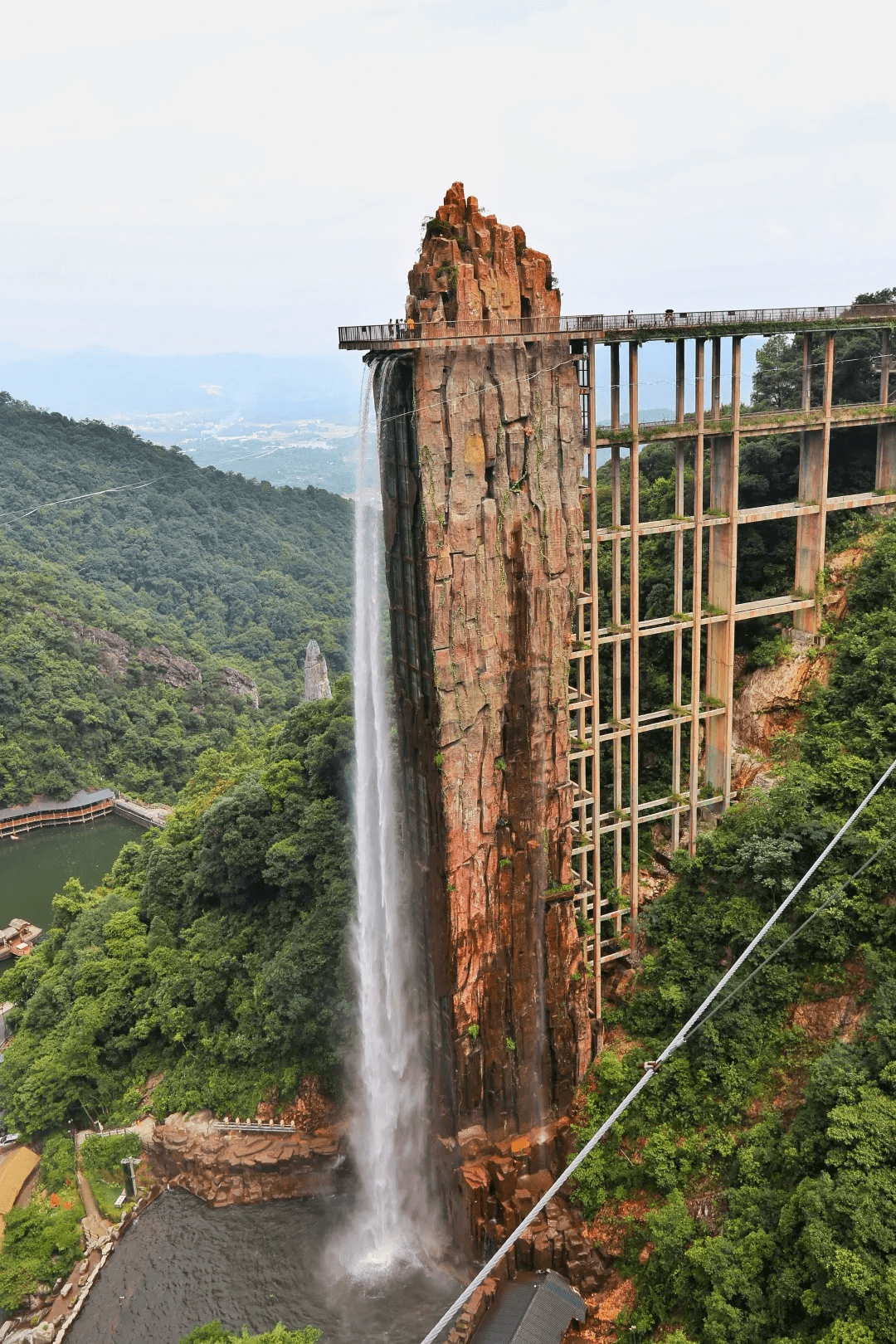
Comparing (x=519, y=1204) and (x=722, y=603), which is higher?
(x=722, y=603)

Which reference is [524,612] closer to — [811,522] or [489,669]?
[489,669]

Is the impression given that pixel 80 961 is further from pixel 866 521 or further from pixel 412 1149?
pixel 866 521

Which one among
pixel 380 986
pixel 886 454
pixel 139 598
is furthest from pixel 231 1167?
pixel 139 598

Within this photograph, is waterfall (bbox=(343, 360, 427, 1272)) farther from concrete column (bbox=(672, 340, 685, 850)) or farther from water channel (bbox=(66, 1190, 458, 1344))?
concrete column (bbox=(672, 340, 685, 850))

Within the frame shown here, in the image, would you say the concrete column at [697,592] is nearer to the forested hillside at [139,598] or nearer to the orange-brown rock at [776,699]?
the orange-brown rock at [776,699]

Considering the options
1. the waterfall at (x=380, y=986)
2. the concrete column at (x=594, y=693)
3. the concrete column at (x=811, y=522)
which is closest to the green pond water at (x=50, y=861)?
the waterfall at (x=380, y=986)

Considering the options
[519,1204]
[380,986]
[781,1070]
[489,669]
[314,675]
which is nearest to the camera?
[781,1070]
